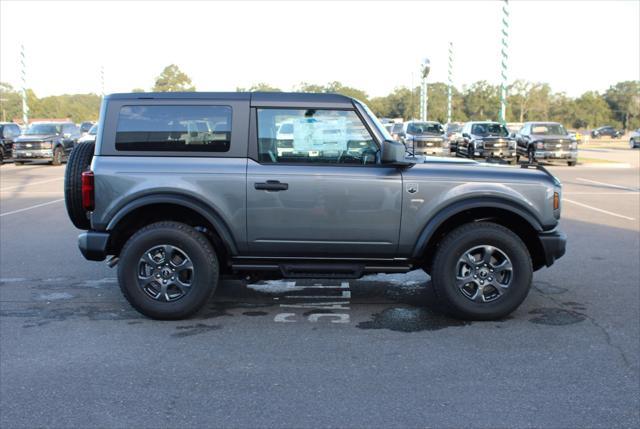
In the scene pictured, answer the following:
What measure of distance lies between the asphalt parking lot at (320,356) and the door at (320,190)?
701 millimetres

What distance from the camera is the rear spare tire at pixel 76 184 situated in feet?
18.7

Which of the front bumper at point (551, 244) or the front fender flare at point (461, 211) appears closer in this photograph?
the front fender flare at point (461, 211)

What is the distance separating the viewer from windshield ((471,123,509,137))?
27.8 metres

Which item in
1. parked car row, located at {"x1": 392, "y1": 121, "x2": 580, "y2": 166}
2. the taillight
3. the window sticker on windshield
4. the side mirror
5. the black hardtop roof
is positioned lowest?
the taillight

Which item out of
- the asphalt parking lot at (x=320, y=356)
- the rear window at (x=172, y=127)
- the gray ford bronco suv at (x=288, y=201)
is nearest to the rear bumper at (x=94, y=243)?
the gray ford bronco suv at (x=288, y=201)

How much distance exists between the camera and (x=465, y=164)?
574cm

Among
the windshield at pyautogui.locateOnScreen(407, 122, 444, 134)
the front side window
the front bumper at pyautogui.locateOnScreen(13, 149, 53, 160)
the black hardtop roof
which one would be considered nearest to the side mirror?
the front side window

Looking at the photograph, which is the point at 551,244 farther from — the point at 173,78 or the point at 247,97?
the point at 173,78

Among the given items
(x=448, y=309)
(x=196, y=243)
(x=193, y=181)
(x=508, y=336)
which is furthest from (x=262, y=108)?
(x=508, y=336)

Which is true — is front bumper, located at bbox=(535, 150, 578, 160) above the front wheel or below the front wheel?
above

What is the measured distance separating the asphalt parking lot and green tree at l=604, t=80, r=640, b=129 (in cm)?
10310

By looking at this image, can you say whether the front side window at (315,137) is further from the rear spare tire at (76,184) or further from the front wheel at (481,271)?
the rear spare tire at (76,184)

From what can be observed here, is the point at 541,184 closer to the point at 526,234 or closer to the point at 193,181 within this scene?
the point at 526,234

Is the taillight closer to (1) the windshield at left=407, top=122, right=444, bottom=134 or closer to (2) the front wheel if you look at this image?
(2) the front wheel
